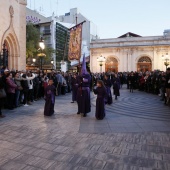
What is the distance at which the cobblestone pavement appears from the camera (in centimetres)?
490

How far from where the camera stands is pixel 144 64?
43.6 metres

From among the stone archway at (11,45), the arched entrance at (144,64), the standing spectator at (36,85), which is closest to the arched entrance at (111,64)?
the arched entrance at (144,64)

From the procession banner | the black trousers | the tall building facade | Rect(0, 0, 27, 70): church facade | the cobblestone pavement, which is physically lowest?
the cobblestone pavement

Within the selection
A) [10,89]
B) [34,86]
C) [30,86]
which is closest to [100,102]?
[10,89]

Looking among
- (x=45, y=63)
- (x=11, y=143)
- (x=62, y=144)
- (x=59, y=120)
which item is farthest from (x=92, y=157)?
(x=45, y=63)

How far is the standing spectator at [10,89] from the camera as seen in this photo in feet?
35.6

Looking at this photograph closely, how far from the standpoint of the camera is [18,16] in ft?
72.7

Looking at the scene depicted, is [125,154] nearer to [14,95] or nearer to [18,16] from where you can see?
[14,95]

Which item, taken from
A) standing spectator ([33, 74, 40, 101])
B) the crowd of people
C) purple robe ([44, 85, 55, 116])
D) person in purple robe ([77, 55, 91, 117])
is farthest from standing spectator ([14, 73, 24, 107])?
person in purple robe ([77, 55, 91, 117])

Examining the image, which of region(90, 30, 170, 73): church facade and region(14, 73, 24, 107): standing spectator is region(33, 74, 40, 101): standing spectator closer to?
region(14, 73, 24, 107): standing spectator

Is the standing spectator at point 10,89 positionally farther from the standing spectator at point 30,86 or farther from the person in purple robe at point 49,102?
the person in purple robe at point 49,102

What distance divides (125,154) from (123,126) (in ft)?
9.03

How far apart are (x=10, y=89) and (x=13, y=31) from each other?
37.7ft

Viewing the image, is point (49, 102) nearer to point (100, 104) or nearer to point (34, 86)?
point (100, 104)
